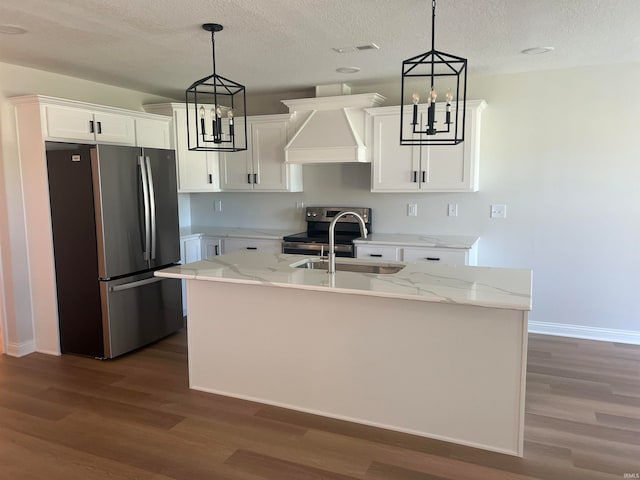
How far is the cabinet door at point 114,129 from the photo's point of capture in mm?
4156

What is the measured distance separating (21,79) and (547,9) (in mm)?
3957

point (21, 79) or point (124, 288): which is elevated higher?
point (21, 79)

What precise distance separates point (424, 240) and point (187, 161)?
2.66 m

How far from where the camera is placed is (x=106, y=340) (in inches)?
153

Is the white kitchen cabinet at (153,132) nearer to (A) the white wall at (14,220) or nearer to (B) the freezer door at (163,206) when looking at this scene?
(B) the freezer door at (163,206)

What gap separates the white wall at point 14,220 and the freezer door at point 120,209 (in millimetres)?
563

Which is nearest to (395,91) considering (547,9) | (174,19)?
(547,9)

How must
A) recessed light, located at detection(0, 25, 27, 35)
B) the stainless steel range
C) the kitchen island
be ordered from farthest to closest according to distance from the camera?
1. the stainless steel range
2. recessed light, located at detection(0, 25, 27, 35)
3. the kitchen island

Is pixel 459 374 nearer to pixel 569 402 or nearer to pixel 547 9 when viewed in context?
pixel 569 402

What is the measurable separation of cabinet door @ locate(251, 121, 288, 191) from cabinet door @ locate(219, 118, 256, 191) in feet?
0.21

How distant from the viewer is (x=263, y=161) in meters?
5.21

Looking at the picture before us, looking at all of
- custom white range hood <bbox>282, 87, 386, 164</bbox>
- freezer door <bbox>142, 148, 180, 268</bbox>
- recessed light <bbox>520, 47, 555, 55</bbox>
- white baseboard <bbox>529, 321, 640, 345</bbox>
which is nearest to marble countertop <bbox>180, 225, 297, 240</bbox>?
freezer door <bbox>142, 148, 180, 268</bbox>

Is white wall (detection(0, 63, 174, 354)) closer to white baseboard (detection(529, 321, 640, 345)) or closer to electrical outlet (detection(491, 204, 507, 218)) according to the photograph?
electrical outlet (detection(491, 204, 507, 218))

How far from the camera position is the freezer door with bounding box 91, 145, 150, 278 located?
3.78m
